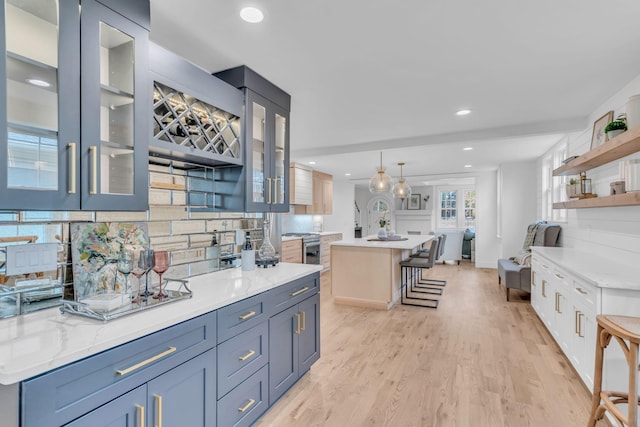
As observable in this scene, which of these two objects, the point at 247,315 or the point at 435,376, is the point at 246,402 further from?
the point at 435,376

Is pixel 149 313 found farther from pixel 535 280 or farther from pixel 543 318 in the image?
pixel 535 280

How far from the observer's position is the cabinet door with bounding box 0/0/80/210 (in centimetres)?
117

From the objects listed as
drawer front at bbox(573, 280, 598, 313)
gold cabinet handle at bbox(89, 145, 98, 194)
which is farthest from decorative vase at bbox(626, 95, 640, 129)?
gold cabinet handle at bbox(89, 145, 98, 194)

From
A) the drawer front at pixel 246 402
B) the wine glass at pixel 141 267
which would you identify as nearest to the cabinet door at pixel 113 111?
the wine glass at pixel 141 267

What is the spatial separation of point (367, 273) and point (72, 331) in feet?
12.1

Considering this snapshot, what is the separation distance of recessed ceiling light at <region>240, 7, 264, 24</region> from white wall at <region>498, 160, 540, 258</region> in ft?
20.0

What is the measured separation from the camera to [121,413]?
1197 mm

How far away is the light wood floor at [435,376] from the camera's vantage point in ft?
6.87

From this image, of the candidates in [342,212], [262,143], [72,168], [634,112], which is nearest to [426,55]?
[262,143]

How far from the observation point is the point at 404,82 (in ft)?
8.75

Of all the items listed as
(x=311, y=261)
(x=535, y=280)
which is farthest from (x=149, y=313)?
(x=311, y=261)

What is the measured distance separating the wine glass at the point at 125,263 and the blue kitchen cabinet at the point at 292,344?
86 cm

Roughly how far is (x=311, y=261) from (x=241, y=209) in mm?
4321

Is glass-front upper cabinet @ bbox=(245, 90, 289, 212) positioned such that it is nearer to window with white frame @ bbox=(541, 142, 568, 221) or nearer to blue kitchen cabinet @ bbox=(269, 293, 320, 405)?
blue kitchen cabinet @ bbox=(269, 293, 320, 405)
